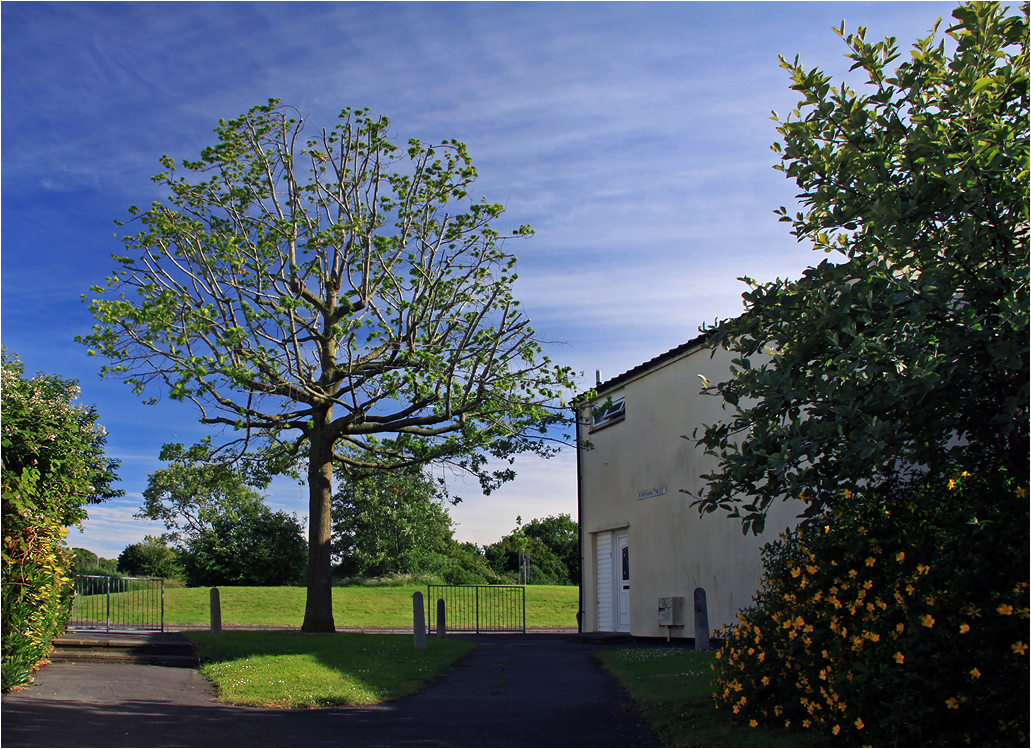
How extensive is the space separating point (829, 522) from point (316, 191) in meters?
14.0

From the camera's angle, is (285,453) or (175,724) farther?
(285,453)

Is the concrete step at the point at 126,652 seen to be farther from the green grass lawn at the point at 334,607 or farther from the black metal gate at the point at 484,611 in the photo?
the black metal gate at the point at 484,611

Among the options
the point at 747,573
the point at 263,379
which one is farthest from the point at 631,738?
the point at 263,379

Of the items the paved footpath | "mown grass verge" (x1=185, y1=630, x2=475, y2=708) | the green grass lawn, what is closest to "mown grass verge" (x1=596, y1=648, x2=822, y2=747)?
the paved footpath

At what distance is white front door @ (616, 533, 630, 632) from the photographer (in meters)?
19.1

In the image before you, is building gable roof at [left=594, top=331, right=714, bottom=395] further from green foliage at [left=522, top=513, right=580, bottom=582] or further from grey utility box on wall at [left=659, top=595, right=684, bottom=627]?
green foliage at [left=522, top=513, right=580, bottom=582]

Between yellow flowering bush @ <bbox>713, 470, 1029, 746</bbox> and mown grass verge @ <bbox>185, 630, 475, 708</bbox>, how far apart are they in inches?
188

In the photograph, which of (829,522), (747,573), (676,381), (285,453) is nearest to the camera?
(829,522)

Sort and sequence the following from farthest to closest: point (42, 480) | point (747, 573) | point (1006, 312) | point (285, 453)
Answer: point (285, 453) → point (747, 573) → point (42, 480) → point (1006, 312)

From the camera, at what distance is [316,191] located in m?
17.7

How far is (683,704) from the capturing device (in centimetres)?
800

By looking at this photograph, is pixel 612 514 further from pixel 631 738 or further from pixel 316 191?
pixel 631 738

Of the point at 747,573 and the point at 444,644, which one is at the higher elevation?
the point at 747,573

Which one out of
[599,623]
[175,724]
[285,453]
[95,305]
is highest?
[95,305]
